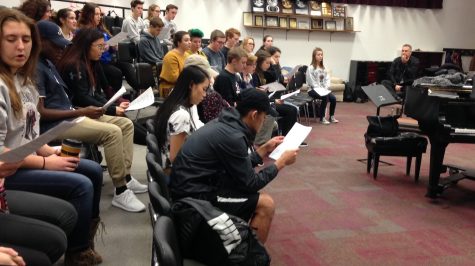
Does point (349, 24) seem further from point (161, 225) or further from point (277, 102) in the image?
point (161, 225)

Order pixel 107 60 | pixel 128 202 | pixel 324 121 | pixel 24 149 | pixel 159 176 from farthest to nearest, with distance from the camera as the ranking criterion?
pixel 324 121 < pixel 107 60 < pixel 128 202 < pixel 159 176 < pixel 24 149

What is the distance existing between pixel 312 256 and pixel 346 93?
26.2 feet

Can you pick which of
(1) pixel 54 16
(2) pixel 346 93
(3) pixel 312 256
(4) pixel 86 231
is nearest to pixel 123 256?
(4) pixel 86 231

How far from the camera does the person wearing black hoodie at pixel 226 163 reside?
207cm

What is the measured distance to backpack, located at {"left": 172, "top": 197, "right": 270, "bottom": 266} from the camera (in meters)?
1.70

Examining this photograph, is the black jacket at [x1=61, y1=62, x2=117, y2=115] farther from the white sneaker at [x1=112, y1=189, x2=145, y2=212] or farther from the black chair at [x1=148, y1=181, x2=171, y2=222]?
the black chair at [x1=148, y1=181, x2=171, y2=222]

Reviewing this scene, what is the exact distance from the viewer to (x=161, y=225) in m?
1.27

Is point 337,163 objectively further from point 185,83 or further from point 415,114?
point 185,83

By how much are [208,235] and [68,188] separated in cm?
79

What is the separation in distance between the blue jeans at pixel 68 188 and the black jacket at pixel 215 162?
44 cm

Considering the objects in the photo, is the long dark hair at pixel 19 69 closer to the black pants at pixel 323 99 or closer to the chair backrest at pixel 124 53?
the chair backrest at pixel 124 53

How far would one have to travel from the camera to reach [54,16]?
463cm

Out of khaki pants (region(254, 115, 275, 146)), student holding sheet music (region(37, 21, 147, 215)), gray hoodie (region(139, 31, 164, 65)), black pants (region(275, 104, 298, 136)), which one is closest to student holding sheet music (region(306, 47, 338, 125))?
black pants (region(275, 104, 298, 136))

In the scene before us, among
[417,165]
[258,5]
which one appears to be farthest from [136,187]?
[258,5]
